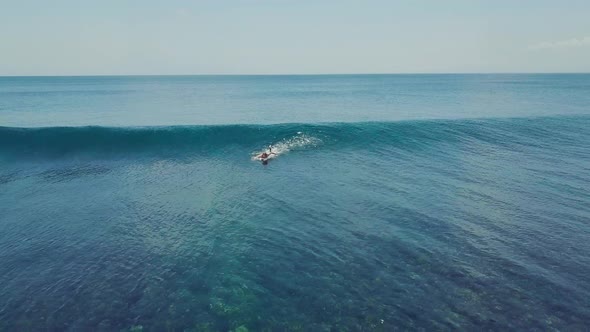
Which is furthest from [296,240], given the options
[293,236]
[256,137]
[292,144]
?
[256,137]

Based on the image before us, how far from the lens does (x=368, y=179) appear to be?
35281mm

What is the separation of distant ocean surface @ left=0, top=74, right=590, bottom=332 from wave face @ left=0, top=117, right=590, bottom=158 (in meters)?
0.51

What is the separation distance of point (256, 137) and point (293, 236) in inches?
1164

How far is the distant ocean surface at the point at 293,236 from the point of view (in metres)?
16.3

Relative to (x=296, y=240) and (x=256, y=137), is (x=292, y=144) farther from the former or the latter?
(x=296, y=240)

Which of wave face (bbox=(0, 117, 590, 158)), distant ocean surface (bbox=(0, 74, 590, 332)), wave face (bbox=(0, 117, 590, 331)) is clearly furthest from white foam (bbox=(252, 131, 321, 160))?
wave face (bbox=(0, 117, 590, 331))

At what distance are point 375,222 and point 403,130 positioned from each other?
104 ft

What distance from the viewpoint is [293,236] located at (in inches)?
930

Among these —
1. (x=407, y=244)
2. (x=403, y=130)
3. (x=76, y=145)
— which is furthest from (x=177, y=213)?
(x=403, y=130)

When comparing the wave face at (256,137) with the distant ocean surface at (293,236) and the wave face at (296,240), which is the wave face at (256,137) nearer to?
the distant ocean surface at (293,236)

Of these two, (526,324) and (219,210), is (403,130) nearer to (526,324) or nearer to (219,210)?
(219,210)

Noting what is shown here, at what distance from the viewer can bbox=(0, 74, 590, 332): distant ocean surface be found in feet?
53.6

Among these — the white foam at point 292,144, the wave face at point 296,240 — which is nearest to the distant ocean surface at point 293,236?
the wave face at point 296,240

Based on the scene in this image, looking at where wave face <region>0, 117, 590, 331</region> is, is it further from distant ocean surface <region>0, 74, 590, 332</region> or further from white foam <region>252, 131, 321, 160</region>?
white foam <region>252, 131, 321, 160</region>
